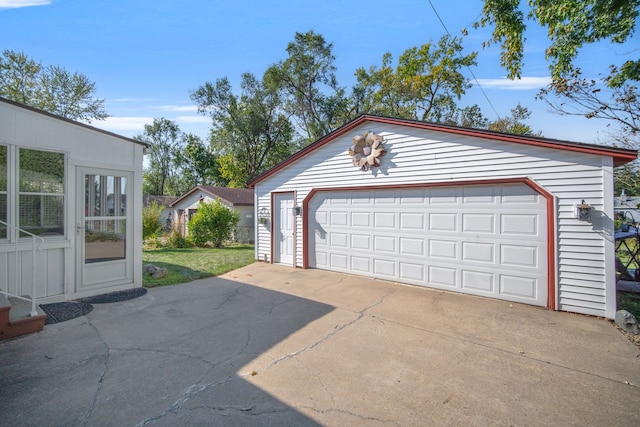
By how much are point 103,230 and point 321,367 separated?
497 centimetres

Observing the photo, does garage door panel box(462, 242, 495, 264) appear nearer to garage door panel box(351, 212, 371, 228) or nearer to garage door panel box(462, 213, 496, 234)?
garage door panel box(462, 213, 496, 234)

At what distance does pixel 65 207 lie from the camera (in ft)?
17.3

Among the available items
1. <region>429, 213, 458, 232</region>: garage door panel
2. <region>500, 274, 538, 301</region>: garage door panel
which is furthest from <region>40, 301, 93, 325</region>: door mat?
<region>500, 274, 538, 301</region>: garage door panel

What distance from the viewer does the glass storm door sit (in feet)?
18.0

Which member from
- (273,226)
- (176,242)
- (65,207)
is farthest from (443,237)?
(176,242)

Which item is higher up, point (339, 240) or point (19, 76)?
point (19, 76)

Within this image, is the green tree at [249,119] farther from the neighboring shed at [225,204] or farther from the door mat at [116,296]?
the door mat at [116,296]

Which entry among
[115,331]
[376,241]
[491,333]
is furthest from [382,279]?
[115,331]

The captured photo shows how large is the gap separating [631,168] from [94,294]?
14422mm

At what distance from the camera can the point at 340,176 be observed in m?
7.94

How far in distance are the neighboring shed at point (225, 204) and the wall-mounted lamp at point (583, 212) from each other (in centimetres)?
1429

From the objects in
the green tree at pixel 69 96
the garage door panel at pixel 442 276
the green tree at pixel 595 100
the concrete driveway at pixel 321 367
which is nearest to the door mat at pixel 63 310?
the concrete driveway at pixel 321 367

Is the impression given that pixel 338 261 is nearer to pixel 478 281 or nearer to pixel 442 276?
pixel 442 276

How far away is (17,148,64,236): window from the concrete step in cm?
124
